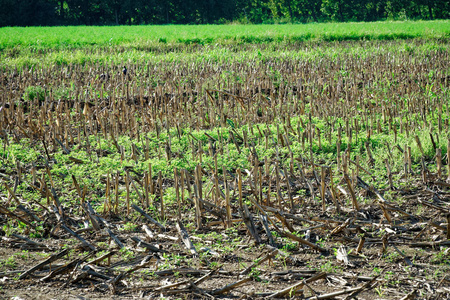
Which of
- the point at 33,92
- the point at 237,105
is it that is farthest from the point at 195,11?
the point at 237,105

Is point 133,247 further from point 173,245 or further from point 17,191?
point 17,191

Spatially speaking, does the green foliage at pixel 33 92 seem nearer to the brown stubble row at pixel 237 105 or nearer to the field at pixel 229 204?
the brown stubble row at pixel 237 105

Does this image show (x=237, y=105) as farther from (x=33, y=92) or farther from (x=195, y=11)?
(x=195, y=11)

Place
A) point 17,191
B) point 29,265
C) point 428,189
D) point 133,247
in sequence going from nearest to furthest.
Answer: point 29,265
point 133,247
point 428,189
point 17,191

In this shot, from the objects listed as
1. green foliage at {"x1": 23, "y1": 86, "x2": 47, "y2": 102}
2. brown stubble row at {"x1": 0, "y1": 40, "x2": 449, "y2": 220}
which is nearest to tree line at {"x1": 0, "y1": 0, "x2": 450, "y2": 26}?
brown stubble row at {"x1": 0, "y1": 40, "x2": 449, "y2": 220}

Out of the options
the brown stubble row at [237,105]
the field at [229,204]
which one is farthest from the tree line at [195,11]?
the field at [229,204]

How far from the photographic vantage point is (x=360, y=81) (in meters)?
10.6

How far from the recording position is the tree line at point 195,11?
168 feet

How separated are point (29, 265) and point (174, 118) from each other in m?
4.32

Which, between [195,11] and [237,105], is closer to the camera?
[237,105]

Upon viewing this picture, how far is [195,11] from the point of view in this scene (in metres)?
62.5

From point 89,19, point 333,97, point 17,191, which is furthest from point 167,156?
point 89,19

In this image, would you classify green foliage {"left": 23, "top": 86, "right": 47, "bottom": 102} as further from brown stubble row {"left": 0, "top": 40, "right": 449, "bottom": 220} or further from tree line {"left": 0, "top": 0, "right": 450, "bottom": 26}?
tree line {"left": 0, "top": 0, "right": 450, "bottom": 26}

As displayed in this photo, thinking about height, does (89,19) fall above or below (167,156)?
above
